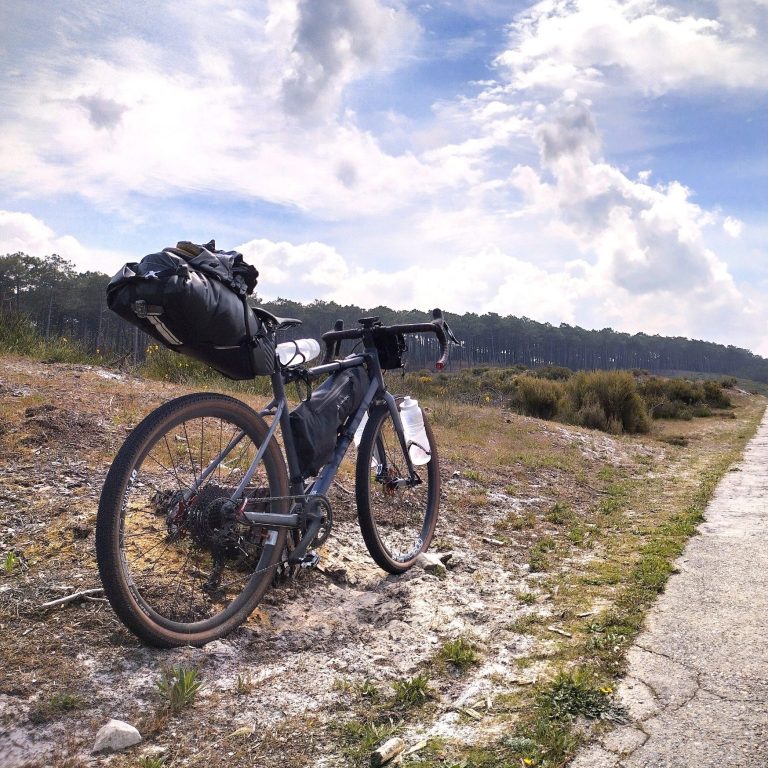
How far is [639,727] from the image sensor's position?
204 cm

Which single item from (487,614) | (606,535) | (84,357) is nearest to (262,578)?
(487,614)

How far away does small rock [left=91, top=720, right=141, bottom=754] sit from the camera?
1917 millimetres

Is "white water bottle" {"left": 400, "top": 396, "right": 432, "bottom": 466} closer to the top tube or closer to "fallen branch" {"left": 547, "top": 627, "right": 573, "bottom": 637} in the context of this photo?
the top tube

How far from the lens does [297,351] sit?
3129 millimetres

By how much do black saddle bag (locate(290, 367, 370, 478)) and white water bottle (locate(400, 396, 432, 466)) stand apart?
0.46 meters

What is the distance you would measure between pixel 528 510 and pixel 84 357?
25.7ft

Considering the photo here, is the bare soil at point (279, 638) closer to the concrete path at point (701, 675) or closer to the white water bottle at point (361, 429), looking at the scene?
the concrete path at point (701, 675)

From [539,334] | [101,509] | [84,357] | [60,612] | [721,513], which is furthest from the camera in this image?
[539,334]

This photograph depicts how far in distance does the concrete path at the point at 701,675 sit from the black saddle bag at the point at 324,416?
1.64m

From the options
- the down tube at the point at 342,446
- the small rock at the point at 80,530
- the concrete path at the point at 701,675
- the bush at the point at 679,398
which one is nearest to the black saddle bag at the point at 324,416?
the down tube at the point at 342,446

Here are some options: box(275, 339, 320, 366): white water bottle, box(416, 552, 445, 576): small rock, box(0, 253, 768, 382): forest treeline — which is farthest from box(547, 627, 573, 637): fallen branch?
box(0, 253, 768, 382): forest treeline

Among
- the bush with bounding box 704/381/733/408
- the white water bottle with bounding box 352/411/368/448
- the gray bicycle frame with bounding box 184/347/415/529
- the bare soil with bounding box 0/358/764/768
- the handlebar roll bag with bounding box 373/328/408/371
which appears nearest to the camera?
the bare soil with bounding box 0/358/764/768

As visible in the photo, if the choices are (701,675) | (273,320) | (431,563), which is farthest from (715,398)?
(273,320)

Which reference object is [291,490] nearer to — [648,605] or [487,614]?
[487,614]
